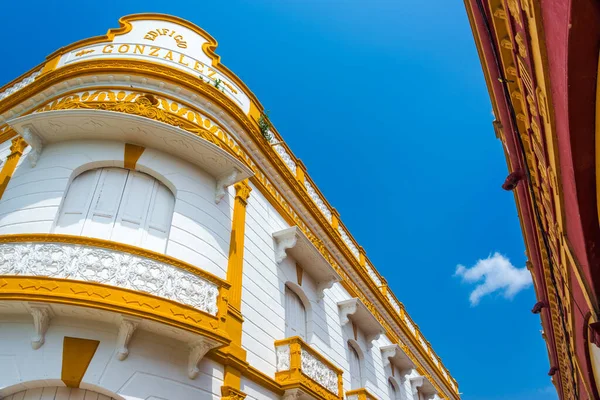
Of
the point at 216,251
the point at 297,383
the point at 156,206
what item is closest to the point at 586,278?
the point at 297,383

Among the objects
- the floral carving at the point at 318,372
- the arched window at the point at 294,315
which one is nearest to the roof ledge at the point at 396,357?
the arched window at the point at 294,315

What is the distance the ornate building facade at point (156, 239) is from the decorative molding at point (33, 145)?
0.04 meters

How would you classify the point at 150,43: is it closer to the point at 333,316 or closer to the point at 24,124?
the point at 24,124

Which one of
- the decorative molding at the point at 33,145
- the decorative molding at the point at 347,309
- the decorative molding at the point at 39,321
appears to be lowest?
the decorative molding at the point at 39,321

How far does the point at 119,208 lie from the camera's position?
317 inches

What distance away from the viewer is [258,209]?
36.3 feet

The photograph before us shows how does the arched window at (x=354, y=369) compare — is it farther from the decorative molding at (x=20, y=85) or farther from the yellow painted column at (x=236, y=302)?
the decorative molding at (x=20, y=85)

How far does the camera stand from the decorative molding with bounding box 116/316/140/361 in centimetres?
636

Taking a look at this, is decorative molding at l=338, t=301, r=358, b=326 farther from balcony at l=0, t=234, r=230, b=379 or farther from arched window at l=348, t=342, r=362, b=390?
balcony at l=0, t=234, r=230, b=379

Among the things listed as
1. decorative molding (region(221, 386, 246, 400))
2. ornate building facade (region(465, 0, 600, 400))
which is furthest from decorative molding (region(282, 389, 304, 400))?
ornate building facade (region(465, 0, 600, 400))

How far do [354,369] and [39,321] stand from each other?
10076 millimetres

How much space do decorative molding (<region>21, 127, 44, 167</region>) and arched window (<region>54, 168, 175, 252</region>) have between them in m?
1.06

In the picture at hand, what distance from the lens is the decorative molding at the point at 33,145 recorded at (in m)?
8.55

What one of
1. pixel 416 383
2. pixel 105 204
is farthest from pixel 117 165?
pixel 416 383
